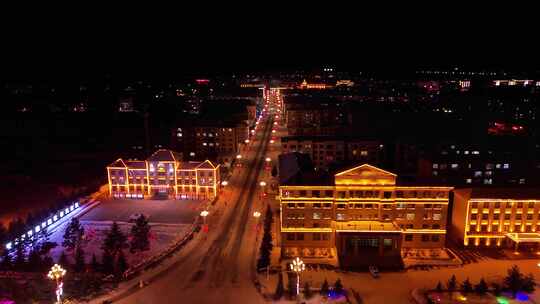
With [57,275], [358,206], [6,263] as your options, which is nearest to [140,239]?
[57,275]

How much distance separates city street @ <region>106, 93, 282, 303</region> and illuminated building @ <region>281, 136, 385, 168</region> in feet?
58.0

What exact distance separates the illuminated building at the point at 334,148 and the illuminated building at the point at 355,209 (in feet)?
100

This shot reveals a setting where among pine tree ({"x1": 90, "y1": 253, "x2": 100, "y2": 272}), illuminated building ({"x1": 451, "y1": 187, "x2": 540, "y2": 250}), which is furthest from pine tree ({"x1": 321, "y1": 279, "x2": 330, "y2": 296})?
pine tree ({"x1": 90, "y1": 253, "x2": 100, "y2": 272})

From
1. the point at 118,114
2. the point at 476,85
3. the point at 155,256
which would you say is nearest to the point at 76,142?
the point at 118,114

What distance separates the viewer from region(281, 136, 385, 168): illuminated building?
74312mm

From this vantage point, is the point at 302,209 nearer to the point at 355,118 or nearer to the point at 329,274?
the point at 329,274

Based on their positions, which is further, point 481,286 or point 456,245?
point 456,245

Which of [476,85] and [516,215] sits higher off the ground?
[476,85]

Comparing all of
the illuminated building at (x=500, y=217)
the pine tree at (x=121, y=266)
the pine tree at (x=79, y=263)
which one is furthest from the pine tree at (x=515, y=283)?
the pine tree at (x=79, y=263)

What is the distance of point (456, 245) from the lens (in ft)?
148

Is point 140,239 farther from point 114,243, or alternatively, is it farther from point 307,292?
point 307,292

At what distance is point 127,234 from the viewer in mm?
47219

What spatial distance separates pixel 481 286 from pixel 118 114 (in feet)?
383

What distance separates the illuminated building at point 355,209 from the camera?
43.4m
